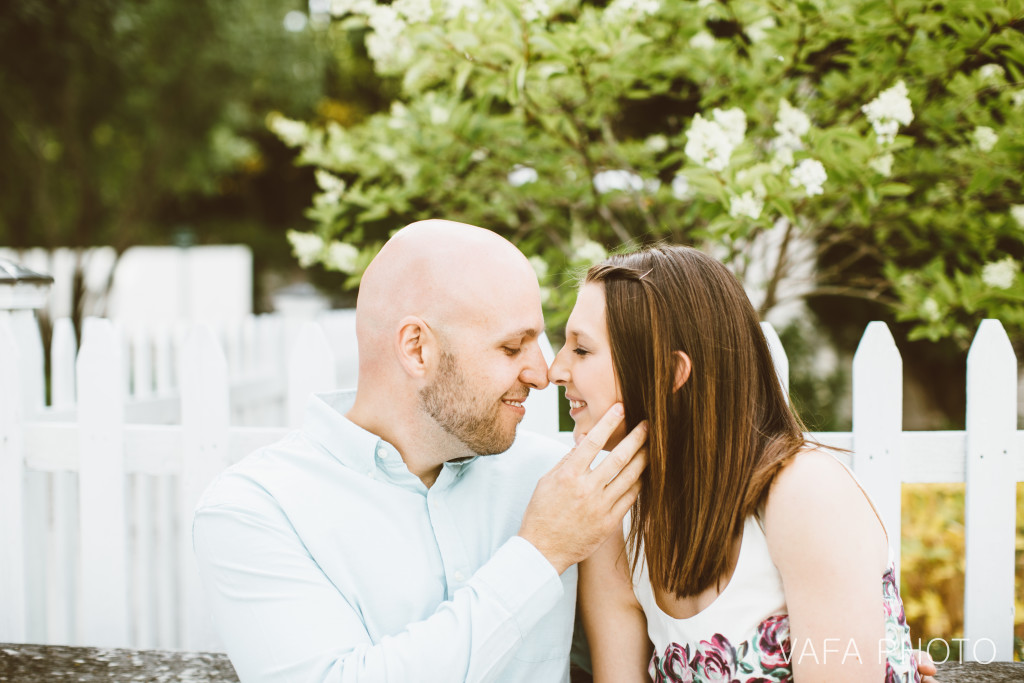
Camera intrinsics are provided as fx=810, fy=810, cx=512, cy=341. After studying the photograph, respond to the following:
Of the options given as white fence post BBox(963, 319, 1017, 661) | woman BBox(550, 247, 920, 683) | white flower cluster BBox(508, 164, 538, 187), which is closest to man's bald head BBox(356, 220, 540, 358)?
woman BBox(550, 247, 920, 683)

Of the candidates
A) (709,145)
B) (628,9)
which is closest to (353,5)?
(628,9)

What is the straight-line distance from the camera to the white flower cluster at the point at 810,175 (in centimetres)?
236

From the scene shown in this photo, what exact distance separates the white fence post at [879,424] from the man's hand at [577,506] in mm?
961

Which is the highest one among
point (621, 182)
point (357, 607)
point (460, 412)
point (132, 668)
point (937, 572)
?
point (621, 182)

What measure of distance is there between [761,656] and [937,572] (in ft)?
7.13

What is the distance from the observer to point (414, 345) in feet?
5.92

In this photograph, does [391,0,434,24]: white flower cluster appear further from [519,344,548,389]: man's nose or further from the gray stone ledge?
the gray stone ledge

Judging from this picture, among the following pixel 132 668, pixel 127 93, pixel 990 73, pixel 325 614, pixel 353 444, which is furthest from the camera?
pixel 127 93

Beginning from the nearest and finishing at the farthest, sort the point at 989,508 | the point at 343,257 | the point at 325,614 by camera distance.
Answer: the point at 325,614, the point at 989,508, the point at 343,257

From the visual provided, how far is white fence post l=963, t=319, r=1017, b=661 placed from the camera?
2254mm

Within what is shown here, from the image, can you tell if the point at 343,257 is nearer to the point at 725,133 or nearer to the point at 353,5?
the point at 353,5

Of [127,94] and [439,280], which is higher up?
[127,94]

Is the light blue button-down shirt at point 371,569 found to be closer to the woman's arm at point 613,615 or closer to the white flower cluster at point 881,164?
the woman's arm at point 613,615

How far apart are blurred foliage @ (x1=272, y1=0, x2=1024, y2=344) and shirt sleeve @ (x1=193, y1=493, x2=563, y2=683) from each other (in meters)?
1.31
